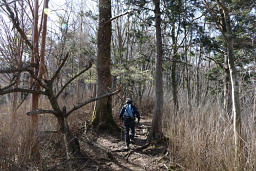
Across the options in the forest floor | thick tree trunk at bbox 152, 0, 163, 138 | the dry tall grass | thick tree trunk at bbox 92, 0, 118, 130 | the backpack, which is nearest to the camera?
the dry tall grass

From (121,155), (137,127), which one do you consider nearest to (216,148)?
(121,155)

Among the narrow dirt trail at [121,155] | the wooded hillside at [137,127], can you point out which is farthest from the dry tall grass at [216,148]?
the narrow dirt trail at [121,155]

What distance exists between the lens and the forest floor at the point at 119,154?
3.72 m

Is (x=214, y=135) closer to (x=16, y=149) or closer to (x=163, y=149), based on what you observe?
(x=163, y=149)

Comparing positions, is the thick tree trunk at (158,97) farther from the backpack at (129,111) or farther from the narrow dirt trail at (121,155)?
the backpack at (129,111)

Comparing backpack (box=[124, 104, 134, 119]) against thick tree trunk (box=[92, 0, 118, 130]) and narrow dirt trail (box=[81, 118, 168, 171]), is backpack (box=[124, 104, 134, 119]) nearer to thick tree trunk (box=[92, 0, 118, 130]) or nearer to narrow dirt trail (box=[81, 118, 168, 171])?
narrow dirt trail (box=[81, 118, 168, 171])

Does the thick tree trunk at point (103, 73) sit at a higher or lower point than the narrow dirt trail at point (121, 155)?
higher

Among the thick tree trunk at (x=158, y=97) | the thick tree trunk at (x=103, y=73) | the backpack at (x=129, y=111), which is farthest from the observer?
the thick tree trunk at (x=103, y=73)

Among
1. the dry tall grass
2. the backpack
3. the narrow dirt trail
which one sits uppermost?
the backpack

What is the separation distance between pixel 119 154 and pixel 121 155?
9 cm

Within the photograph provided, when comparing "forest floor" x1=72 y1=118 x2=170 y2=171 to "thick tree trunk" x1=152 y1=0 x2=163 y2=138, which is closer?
"forest floor" x1=72 y1=118 x2=170 y2=171

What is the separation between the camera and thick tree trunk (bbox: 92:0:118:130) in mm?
5949

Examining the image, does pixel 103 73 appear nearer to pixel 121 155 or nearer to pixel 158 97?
pixel 158 97

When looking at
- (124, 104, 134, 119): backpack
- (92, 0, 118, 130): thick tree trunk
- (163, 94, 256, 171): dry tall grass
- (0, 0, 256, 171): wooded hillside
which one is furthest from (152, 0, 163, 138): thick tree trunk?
(92, 0, 118, 130): thick tree trunk
